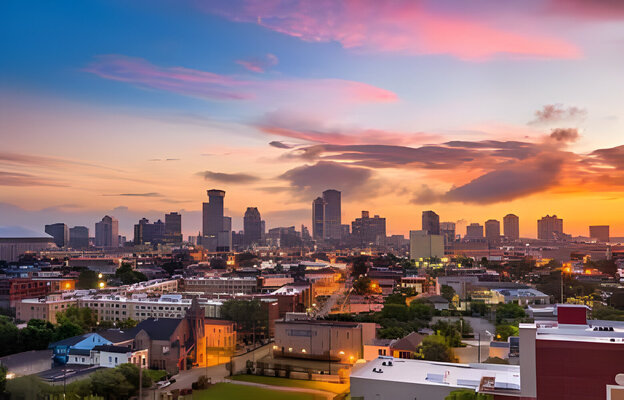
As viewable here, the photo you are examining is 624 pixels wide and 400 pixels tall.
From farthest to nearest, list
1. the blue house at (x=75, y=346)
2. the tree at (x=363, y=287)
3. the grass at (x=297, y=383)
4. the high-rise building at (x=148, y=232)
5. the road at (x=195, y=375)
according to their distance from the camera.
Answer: the high-rise building at (x=148, y=232)
the tree at (x=363, y=287)
the blue house at (x=75, y=346)
the road at (x=195, y=375)
the grass at (x=297, y=383)

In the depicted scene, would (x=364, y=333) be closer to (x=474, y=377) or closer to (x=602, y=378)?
(x=474, y=377)

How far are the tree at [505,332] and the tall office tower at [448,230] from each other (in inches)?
2032

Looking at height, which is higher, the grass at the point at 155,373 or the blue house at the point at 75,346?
the blue house at the point at 75,346

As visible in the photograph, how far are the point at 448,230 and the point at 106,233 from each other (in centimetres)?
4760

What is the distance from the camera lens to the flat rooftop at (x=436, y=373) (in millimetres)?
5781

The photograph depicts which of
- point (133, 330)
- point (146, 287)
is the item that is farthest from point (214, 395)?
point (146, 287)

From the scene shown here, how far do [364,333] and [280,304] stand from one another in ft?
17.2

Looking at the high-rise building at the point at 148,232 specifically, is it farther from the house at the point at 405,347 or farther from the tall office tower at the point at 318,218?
the house at the point at 405,347

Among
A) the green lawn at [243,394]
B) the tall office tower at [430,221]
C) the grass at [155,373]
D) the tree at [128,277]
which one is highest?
the tall office tower at [430,221]

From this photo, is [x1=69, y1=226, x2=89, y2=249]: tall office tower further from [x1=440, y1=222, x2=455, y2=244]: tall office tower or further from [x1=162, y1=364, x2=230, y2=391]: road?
[x1=162, y1=364, x2=230, y2=391]: road

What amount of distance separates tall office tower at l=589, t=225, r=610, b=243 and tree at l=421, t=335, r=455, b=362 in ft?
190

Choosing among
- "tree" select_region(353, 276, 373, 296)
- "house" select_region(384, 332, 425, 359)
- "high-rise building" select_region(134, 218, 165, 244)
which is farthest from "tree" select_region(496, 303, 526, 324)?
"high-rise building" select_region(134, 218, 165, 244)

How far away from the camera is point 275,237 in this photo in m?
80.4

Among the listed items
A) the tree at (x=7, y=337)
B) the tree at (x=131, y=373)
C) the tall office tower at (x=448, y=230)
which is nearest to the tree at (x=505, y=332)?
the tree at (x=131, y=373)
